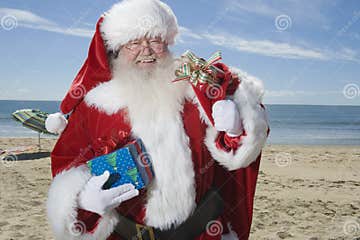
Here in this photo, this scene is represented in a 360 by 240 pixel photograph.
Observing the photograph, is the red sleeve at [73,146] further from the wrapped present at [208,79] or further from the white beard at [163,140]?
the wrapped present at [208,79]

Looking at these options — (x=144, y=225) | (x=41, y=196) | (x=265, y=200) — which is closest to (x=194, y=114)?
(x=144, y=225)

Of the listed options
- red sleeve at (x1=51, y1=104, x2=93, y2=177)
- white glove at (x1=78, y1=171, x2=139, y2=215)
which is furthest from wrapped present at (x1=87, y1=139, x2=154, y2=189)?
red sleeve at (x1=51, y1=104, x2=93, y2=177)

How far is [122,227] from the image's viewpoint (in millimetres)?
1775

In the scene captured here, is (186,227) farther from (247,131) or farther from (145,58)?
(145,58)

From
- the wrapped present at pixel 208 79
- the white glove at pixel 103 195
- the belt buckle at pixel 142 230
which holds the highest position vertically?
the wrapped present at pixel 208 79

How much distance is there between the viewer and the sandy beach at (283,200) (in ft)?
13.3

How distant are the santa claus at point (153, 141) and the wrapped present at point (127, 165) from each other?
41 millimetres

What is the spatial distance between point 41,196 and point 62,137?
12.2 feet

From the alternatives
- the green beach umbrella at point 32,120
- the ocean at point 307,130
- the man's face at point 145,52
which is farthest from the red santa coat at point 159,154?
the ocean at point 307,130

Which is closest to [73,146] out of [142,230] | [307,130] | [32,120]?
[142,230]

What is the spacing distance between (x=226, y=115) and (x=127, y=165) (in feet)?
1.59

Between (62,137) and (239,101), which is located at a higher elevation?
(239,101)

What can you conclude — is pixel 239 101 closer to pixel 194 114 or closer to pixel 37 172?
pixel 194 114

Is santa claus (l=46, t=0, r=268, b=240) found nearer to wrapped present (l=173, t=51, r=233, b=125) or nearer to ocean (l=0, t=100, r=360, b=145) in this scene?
wrapped present (l=173, t=51, r=233, b=125)
